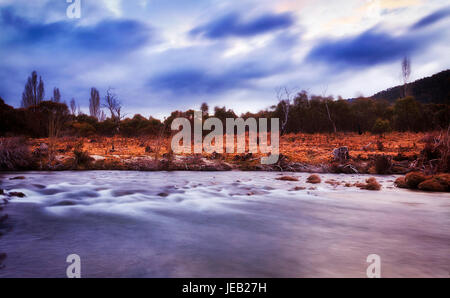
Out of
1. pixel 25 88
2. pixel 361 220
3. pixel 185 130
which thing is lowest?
pixel 361 220

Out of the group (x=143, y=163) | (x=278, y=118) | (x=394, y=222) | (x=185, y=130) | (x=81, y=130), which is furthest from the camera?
(x=278, y=118)

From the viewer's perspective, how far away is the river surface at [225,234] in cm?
248

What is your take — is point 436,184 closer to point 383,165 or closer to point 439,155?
point 439,155

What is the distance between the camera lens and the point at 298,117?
3306 centimetres

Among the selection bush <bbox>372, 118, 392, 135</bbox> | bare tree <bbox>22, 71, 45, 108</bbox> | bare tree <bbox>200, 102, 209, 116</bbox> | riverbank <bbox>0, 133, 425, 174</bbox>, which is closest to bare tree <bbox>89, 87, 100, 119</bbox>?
bare tree <bbox>22, 71, 45, 108</bbox>

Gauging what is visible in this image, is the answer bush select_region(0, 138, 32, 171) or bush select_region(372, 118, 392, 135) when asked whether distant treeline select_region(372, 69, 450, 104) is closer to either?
bush select_region(372, 118, 392, 135)

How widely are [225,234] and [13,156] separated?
13.2m

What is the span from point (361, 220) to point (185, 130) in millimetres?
22887

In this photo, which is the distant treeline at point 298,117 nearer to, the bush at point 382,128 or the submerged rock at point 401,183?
the bush at point 382,128

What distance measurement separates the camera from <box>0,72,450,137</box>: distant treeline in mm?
24594

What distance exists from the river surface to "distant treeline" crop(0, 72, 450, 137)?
65.8 ft
